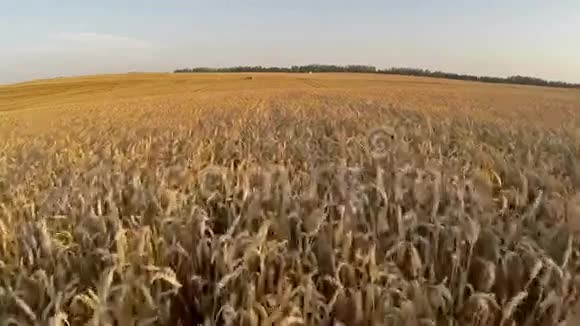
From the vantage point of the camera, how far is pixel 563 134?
24.2 ft

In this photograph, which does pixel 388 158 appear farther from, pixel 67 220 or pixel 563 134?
pixel 563 134

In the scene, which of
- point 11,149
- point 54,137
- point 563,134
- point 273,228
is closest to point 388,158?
point 273,228

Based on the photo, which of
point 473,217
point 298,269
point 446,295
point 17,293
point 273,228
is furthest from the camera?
point 473,217

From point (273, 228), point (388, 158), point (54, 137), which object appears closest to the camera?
point (273, 228)

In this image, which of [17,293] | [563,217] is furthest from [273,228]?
[563,217]

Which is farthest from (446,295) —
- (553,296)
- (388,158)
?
(388,158)

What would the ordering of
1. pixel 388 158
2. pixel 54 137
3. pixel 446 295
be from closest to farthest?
1. pixel 446 295
2. pixel 388 158
3. pixel 54 137

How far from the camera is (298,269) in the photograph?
7.18ft

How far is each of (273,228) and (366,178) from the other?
1.32 metres

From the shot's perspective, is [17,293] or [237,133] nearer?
[17,293]

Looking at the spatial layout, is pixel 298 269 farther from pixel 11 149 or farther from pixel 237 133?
pixel 11 149

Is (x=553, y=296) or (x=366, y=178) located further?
(x=366, y=178)

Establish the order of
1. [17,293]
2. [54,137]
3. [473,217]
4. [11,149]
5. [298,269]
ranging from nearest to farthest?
1. [17,293]
2. [298,269]
3. [473,217]
4. [11,149]
5. [54,137]

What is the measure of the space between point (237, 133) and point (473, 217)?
4.88 metres
